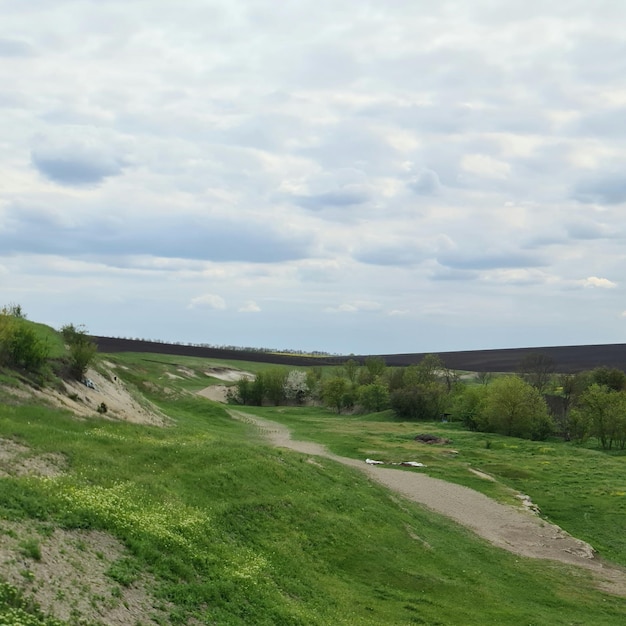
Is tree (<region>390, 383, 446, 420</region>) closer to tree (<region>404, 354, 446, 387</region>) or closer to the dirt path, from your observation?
tree (<region>404, 354, 446, 387</region>)

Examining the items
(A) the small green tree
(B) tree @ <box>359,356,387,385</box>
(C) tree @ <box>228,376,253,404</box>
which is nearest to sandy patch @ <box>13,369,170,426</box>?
(C) tree @ <box>228,376,253,404</box>

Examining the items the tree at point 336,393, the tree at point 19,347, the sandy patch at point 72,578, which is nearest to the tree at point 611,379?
the tree at point 336,393

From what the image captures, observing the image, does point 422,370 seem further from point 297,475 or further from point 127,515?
point 127,515

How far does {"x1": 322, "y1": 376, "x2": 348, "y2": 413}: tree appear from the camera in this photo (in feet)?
433

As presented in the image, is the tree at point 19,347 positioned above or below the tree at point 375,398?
above

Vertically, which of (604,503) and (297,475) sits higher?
(297,475)

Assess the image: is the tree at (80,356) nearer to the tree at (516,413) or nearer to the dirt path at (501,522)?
the dirt path at (501,522)

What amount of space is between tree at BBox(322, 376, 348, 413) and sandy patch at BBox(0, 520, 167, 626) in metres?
115

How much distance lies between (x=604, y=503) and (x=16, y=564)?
47.7 meters

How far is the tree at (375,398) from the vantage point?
12662cm

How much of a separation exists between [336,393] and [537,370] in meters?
52.0

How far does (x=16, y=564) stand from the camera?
1440 centimetres

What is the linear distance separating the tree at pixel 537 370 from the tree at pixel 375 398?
4038 cm

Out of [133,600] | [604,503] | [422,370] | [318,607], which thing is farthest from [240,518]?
[422,370]
